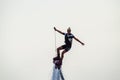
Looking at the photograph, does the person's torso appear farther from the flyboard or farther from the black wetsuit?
the flyboard

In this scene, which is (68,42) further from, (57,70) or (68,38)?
(57,70)

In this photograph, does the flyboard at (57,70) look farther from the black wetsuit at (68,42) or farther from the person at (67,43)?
the black wetsuit at (68,42)

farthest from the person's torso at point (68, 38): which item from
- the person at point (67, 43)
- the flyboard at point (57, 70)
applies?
the flyboard at point (57, 70)

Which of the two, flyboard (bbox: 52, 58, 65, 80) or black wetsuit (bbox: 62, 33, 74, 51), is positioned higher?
black wetsuit (bbox: 62, 33, 74, 51)

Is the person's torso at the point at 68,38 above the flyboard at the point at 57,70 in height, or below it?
above

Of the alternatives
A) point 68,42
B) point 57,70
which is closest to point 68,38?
point 68,42

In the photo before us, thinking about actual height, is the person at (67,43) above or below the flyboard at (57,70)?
above

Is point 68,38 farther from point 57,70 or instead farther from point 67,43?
point 57,70

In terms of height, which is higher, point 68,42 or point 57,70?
point 68,42

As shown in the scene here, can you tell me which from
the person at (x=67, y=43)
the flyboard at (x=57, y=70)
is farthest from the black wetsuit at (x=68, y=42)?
the flyboard at (x=57, y=70)

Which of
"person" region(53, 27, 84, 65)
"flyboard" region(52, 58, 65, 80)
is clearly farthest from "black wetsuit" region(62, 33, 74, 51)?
"flyboard" region(52, 58, 65, 80)

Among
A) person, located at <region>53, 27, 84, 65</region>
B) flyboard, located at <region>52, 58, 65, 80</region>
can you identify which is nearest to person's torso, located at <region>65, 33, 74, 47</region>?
person, located at <region>53, 27, 84, 65</region>

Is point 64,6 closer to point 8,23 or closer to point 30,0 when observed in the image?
point 30,0

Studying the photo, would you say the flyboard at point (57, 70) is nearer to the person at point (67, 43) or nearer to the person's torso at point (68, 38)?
the person at point (67, 43)
